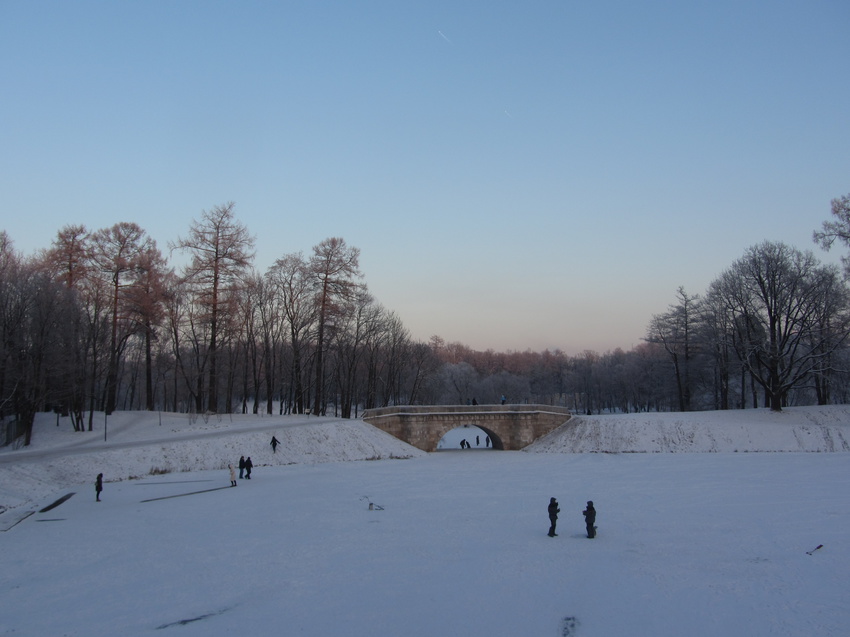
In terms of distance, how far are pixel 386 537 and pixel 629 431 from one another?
29.1m

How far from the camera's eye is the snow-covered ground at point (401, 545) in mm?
11375

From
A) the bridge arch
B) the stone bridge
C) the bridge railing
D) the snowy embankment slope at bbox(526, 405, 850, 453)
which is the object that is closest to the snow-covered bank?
the stone bridge

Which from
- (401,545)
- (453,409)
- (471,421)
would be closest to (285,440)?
(453,409)

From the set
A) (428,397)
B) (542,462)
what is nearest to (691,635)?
(542,462)

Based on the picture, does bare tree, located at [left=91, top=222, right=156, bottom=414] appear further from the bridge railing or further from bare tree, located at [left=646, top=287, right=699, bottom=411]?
bare tree, located at [left=646, top=287, right=699, bottom=411]

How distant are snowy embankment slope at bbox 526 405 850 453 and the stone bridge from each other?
3.95 feet

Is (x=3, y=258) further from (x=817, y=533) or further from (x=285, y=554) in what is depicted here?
(x=817, y=533)

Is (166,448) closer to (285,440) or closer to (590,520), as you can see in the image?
(285,440)

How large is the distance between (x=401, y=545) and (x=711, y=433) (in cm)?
3013

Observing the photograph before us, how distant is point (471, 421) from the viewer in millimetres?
45375

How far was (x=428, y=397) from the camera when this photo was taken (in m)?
83.5

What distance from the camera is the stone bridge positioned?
144 feet

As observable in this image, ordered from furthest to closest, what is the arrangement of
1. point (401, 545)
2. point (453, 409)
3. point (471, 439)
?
point (471, 439) → point (453, 409) → point (401, 545)

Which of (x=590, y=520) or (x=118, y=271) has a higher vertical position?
(x=118, y=271)
